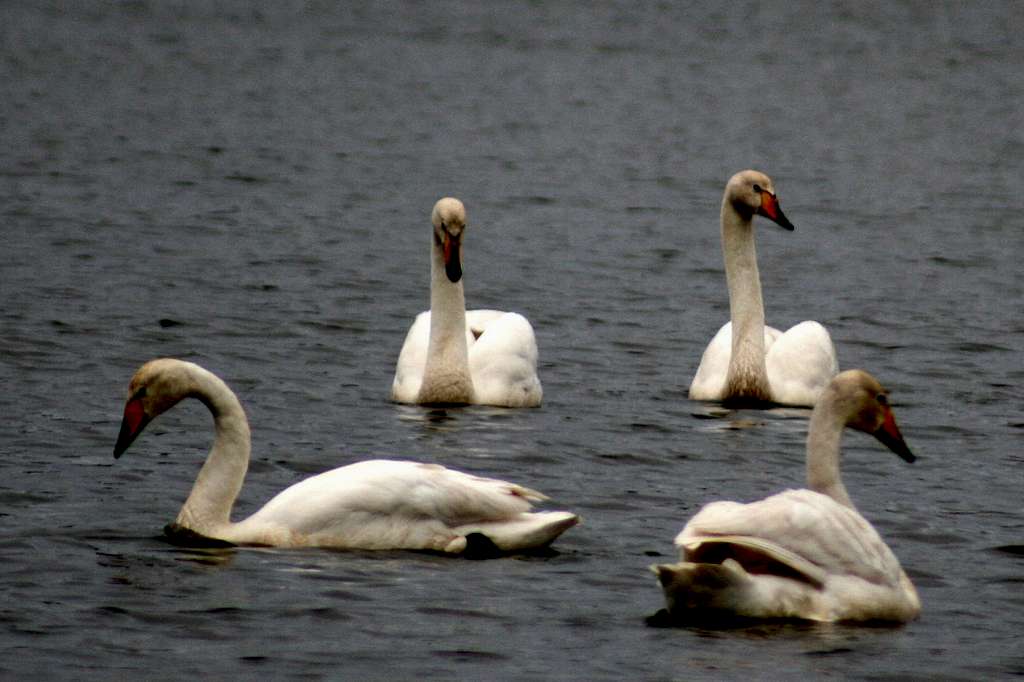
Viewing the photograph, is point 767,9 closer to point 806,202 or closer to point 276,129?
point 276,129

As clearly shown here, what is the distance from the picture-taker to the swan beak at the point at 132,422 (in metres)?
9.70

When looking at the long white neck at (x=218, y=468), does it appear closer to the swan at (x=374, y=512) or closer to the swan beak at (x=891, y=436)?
the swan at (x=374, y=512)

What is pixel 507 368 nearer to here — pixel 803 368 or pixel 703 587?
pixel 803 368

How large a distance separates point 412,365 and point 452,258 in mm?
848

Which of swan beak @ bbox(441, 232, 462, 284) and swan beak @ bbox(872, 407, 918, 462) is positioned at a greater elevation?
swan beak @ bbox(441, 232, 462, 284)

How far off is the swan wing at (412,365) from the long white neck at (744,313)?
1843 millimetres

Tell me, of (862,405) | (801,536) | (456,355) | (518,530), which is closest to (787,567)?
(801,536)

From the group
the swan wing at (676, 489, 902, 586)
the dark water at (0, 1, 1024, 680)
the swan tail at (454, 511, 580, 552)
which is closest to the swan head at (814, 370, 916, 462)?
the dark water at (0, 1, 1024, 680)

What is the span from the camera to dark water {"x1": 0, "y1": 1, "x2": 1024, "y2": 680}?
850 cm

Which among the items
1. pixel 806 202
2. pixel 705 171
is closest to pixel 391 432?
pixel 806 202

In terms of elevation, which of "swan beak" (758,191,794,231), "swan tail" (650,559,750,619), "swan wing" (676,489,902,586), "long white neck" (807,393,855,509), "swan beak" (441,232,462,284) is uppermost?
"swan beak" (758,191,794,231)

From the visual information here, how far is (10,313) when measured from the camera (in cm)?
1558

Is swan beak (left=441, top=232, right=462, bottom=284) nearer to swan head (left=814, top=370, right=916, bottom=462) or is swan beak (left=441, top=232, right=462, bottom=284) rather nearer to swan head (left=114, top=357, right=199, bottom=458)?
swan head (left=114, top=357, right=199, bottom=458)

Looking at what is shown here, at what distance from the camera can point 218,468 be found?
9.74 metres
